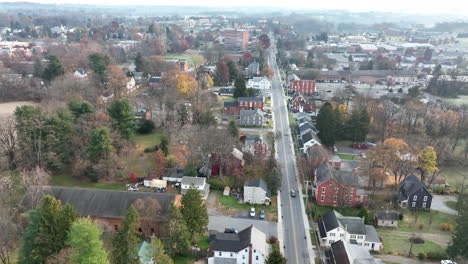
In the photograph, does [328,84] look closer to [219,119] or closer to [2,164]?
[219,119]

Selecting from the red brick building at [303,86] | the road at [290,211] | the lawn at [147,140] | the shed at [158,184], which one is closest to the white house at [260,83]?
the red brick building at [303,86]

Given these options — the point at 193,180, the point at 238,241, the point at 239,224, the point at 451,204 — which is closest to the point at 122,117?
the point at 193,180

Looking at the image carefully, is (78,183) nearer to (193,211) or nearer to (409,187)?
(193,211)

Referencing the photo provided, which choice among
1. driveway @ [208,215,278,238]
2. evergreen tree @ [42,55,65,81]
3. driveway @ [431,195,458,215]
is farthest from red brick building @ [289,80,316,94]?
driveway @ [208,215,278,238]

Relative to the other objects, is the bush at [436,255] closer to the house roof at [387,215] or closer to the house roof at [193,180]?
the house roof at [387,215]

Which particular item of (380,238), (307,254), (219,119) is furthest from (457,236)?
(219,119)
